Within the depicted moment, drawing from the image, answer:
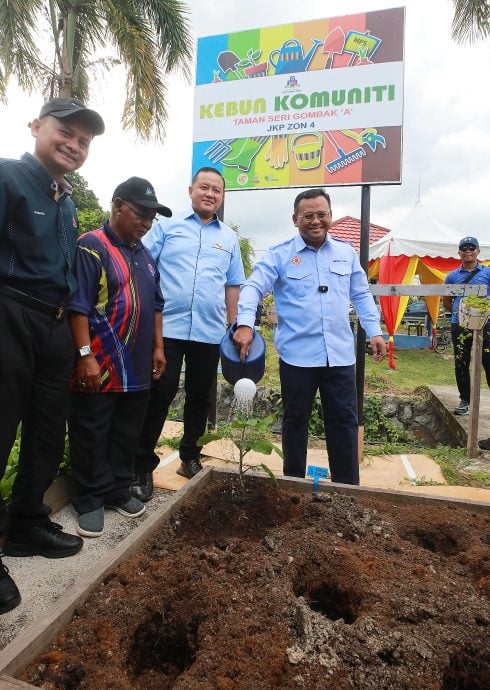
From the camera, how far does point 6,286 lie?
1.79m

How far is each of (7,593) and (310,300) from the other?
194 cm

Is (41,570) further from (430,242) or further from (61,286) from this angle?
(430,242)

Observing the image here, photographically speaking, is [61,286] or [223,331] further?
[223,331]

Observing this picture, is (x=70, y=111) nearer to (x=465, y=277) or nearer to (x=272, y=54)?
(x=272, y=54)

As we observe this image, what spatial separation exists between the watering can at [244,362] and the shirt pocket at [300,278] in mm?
591

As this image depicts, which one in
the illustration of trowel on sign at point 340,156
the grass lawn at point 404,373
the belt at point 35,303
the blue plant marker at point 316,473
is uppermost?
the illustration of trowel on sign at point 340,156

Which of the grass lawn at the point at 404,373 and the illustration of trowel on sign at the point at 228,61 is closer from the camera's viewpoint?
the illustration of trowel on sign at the point at 228,61

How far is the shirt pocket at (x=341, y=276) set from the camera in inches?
105

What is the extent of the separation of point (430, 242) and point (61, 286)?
8649 millimetres

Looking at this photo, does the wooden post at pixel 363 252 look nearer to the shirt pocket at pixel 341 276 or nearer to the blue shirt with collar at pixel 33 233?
the shirt pocket at pixel 341 276

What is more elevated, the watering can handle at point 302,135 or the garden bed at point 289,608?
the watering can handle at point 302,135

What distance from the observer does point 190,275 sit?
9.28 ft

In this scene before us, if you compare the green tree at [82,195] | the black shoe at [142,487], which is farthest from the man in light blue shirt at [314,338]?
the green tree at [82,195]

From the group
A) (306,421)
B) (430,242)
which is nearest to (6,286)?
(306,421)
